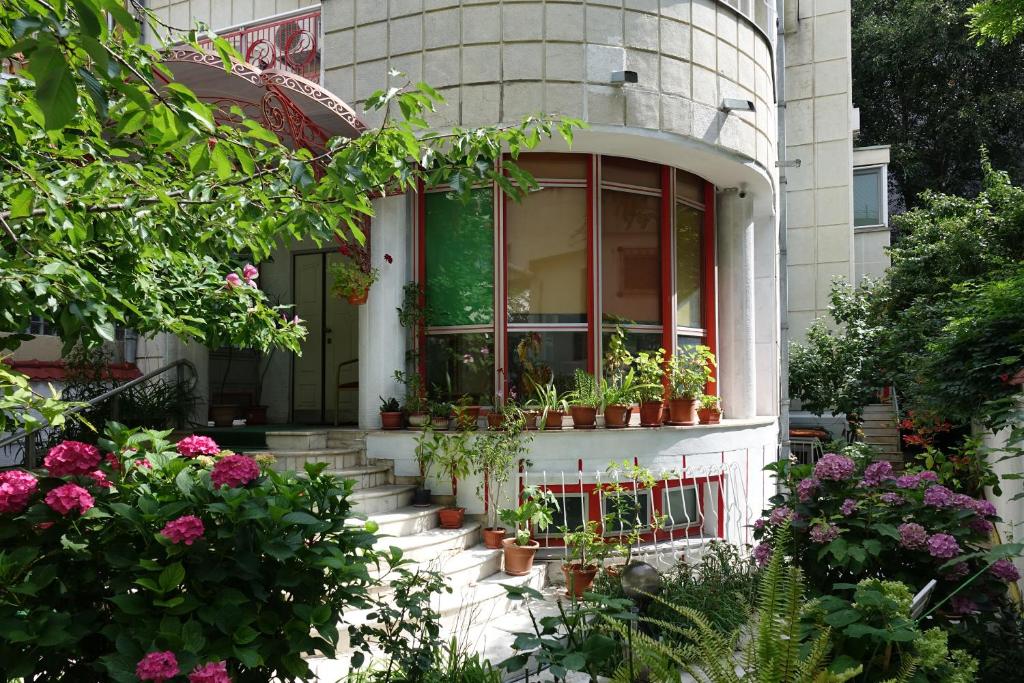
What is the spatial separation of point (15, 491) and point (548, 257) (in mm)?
5680

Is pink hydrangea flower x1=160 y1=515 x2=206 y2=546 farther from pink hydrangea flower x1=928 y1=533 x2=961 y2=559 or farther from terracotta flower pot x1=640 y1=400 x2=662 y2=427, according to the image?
terracotta flower pot x1=640 y1=400 x2=662 y2=427

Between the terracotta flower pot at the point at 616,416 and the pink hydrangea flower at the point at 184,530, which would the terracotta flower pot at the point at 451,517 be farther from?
the pink hydrangea flower at the point at 184,530

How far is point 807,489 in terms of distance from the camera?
3824mm

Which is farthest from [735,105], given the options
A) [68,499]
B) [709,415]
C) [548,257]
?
[68,499]

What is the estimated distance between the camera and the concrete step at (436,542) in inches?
243

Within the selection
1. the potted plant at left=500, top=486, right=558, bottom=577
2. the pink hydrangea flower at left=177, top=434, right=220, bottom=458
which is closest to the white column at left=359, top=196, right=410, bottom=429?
the potted plant at left=500, top=486, right=558, bottom=577

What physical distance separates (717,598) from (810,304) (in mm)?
12229

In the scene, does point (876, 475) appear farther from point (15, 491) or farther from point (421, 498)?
point (421, 498)

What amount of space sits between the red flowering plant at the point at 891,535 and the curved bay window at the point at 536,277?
4046mm

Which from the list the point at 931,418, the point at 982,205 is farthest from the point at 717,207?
the point at 982,205

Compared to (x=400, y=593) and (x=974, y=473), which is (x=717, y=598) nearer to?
(x=974, y=473)

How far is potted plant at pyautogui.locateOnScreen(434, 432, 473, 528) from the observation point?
6898mm

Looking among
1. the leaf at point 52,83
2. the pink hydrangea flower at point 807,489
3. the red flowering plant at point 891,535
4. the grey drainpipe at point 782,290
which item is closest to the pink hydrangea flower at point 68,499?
the leaf at point 52,83

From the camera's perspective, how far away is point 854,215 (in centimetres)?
1745
